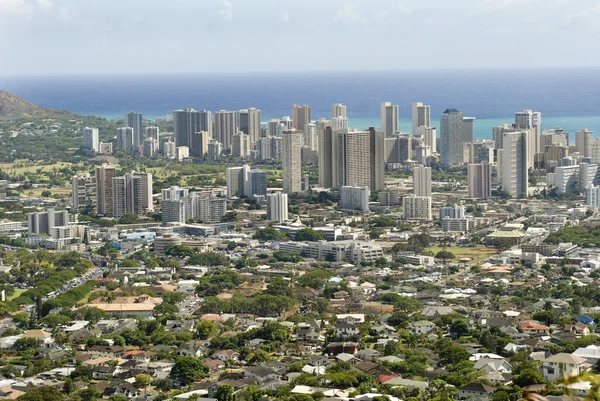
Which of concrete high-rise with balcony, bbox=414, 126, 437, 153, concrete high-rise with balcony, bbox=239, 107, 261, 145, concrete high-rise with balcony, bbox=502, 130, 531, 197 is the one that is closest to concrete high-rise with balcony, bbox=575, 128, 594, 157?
concrete high-rise with balcony, bbox=502, 130, 531, 197

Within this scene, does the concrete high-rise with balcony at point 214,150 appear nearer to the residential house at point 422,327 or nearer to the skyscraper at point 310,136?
the skyscraper at point 310,136

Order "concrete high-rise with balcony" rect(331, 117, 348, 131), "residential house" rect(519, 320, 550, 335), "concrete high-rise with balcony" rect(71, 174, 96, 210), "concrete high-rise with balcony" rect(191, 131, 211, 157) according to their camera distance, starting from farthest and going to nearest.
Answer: "concrete high-rise with balcony" rect(191, 131, 211, 157)
"concrete high-rise with balcony" rect(331, 117, 348, 131)
"concrete high-rise with balcony" rect(71, 174, 96, 210)
"residential house" rect(519, 320, 550, 335)

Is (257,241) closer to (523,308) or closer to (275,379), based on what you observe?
(523,308)

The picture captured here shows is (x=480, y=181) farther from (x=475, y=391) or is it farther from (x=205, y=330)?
(x=475, y=391)

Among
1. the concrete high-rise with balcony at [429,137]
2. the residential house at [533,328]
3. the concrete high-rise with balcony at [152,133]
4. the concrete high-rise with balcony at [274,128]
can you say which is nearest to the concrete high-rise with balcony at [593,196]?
the concrete high-rise with balcony at [429,137]

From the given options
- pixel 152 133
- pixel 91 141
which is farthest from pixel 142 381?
pixel 152 133

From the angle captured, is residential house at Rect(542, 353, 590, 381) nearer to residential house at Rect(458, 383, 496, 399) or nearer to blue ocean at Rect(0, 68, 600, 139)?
residential house at Rect(458, 383, 496, 399)

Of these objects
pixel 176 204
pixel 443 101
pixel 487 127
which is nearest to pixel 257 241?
pixel 176 204
